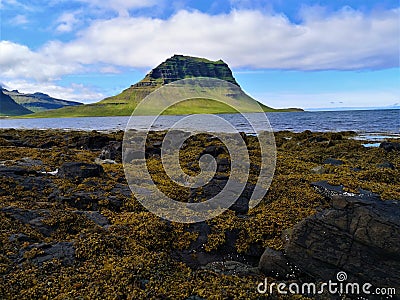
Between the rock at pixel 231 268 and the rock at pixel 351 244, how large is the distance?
1.11m

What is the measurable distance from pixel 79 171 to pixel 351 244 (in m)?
12.1

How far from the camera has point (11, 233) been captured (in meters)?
9.52

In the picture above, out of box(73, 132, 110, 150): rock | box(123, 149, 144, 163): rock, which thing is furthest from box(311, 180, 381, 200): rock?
box(73, 132, 110, 150): rock

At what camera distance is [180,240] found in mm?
10328

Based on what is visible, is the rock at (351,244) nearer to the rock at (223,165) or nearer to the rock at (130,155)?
the rock at (223,165)

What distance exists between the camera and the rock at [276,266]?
835 cm

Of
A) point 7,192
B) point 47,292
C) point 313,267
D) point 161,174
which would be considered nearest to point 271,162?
point 161,174

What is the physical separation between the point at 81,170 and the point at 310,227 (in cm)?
1102

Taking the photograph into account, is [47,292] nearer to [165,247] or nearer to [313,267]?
[165,247]

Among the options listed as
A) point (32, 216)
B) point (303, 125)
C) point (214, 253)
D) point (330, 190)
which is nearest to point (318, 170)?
point (330, 190)

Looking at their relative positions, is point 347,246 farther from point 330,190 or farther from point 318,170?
point 318,170

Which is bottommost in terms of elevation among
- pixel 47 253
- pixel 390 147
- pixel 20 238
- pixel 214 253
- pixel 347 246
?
pixel 214 253

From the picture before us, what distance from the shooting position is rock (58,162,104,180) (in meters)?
15.2

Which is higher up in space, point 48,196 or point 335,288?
point 48,196
